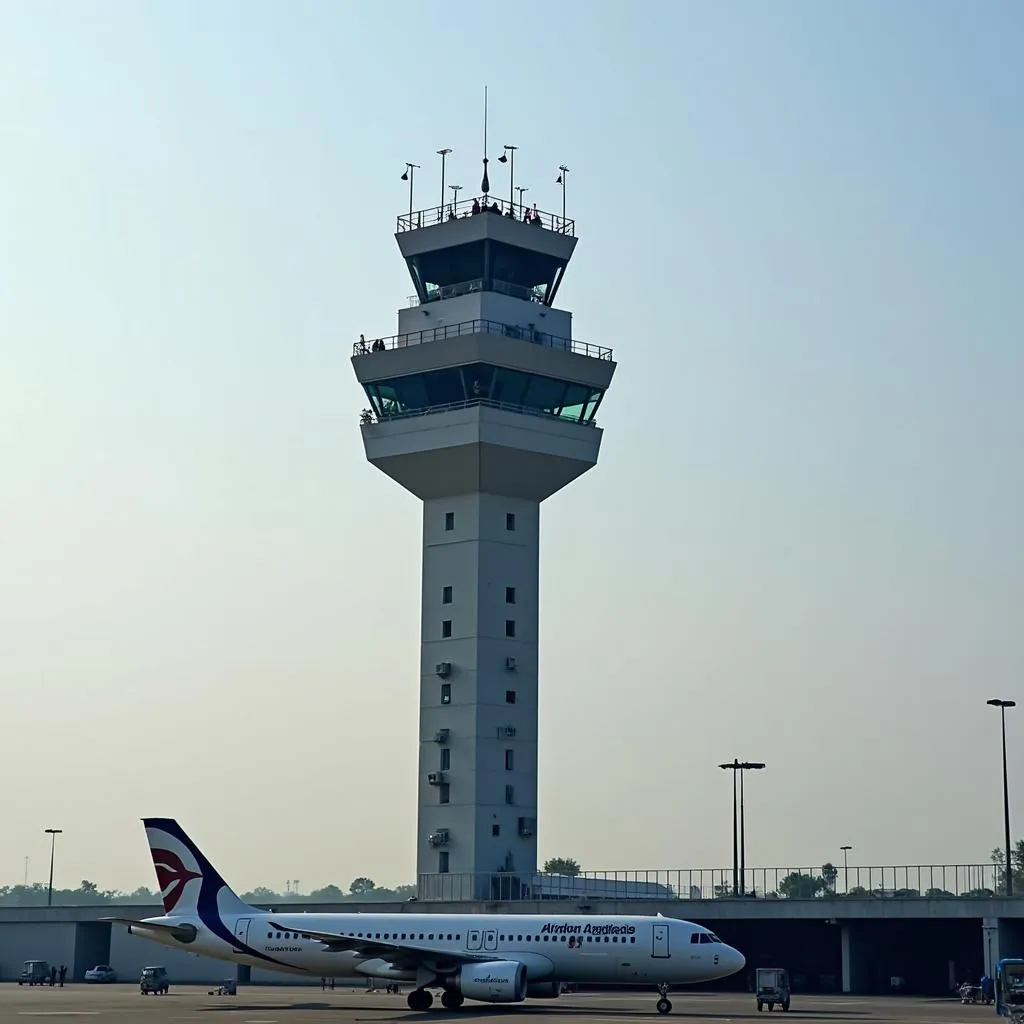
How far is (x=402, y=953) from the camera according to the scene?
216 ft

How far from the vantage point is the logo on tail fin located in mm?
72312

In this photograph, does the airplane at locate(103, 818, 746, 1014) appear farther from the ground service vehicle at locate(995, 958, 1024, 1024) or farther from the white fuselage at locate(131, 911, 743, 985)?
the ground service vehicle at locate(995, 958, 1024, 1024)

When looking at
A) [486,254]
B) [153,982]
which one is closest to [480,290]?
[486,254]

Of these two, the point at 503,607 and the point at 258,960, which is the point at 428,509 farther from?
the point at 258,960

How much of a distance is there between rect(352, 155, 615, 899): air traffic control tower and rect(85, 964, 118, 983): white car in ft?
64.8

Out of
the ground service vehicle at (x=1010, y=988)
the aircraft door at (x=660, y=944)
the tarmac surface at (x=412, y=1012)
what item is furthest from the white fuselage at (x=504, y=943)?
the ground service vehicle at (x=1010, y=988)

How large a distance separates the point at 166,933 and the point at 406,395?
1643 inches

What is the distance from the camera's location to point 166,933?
71.4 meters

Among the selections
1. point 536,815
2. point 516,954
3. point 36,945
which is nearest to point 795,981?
point 536,815

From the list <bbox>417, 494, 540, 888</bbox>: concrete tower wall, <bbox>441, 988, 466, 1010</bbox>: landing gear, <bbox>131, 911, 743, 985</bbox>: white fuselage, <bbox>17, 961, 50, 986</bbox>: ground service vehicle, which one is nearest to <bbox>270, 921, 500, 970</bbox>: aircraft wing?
<bbox>131, 911, 743, 985</bbox>: white fuselage

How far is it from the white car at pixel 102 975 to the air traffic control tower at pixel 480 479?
1975 centimetres

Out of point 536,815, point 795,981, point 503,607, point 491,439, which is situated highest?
point 491,439

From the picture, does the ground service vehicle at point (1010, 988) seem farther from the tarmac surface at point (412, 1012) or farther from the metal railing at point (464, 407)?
the metal railing at point (464, 407)

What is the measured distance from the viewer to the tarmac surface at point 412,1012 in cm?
6006
